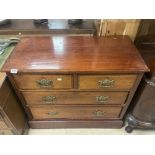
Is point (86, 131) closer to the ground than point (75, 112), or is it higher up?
closer to the ground

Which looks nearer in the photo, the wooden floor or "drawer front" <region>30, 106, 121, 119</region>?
"drawer front" <region>30, 106, 121, 119</region>

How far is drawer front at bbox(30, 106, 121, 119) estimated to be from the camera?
46.9 inches

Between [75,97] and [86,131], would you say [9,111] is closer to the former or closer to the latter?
[75,97]

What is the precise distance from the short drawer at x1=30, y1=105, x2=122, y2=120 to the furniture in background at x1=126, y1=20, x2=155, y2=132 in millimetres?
141

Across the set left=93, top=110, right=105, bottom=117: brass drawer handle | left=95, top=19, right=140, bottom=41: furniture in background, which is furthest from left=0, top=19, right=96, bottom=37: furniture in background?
left=93, top=110, right=105, bottom=117: brass drawer handle

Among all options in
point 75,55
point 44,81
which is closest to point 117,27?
point 75,55

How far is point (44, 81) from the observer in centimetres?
95

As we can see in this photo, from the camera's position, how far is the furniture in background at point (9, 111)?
3.09ft

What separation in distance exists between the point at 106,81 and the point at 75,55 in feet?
0.82

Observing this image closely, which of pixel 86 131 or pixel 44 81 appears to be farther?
pixel 86 131

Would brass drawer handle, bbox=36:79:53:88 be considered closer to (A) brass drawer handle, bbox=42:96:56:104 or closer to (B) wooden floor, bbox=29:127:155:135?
(A) brass drawer handle, bbox=42:96:56:104

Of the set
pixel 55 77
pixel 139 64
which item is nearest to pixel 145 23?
pixel 139 64
